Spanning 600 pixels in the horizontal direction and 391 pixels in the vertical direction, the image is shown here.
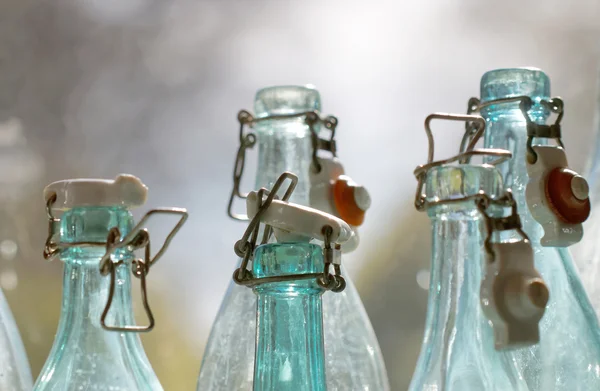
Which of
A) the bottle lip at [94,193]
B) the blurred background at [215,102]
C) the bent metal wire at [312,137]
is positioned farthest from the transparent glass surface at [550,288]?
the blurred background at [215,102]

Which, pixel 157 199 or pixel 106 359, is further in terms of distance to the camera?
pixel 157 199

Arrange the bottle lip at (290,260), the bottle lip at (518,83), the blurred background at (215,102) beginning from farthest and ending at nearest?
the blurred background at (215,102) → the bottle lip at (518,83) → the bottle lip at (290,260)

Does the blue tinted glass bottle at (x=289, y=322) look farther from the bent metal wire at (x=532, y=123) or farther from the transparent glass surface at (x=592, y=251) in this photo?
the transparent glass surface at (x=592, y=251)

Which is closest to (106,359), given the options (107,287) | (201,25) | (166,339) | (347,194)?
(107,287)

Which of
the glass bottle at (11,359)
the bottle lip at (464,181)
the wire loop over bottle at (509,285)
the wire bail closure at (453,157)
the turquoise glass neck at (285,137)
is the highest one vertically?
the turquoise glass neck at (285,137)

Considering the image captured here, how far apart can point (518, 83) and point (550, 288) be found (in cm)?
12

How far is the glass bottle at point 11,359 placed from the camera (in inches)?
20.8

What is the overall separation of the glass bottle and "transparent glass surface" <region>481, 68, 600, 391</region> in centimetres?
29

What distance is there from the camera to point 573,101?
2.95 feet

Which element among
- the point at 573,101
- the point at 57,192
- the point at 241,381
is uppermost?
the point at 573,101

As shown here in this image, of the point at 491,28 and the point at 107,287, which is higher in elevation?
the point at 491,28

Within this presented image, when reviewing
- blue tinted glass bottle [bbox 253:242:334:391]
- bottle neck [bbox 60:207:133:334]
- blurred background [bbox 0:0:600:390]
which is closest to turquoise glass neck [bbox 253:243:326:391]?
blue tinted glass bottle [bbox 253:242:334:391]

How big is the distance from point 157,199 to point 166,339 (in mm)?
146

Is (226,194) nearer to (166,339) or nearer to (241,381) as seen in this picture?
(166,339)
